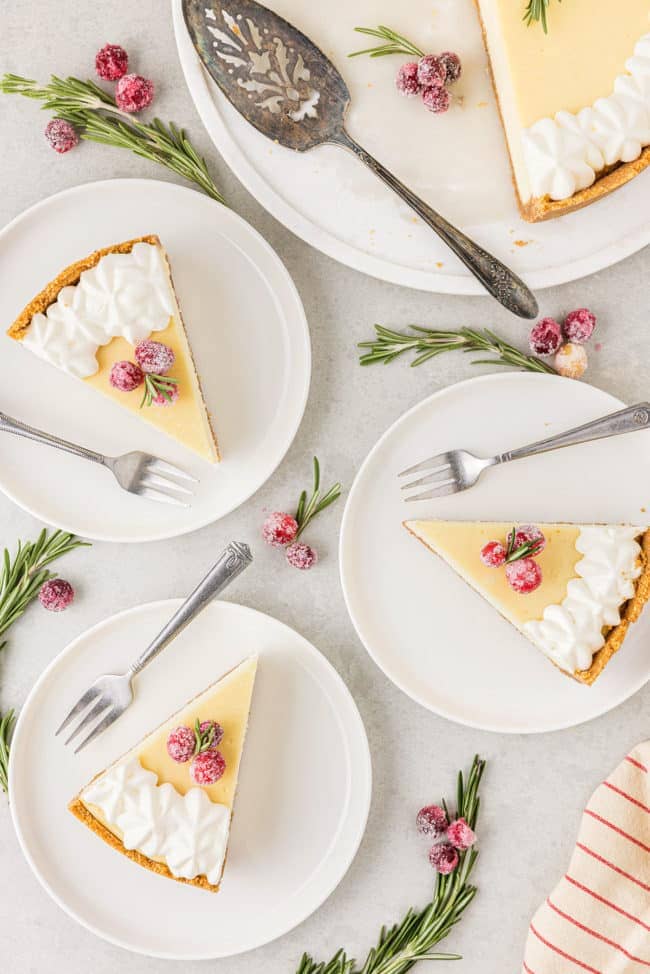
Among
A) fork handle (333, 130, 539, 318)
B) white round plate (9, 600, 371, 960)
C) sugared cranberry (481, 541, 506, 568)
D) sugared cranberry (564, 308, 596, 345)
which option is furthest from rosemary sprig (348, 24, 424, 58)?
white round plate (9, 600, 371, 960)

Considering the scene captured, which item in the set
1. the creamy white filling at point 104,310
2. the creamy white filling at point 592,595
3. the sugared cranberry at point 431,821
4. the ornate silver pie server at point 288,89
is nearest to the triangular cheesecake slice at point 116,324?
the creamy white filling at point 104,310

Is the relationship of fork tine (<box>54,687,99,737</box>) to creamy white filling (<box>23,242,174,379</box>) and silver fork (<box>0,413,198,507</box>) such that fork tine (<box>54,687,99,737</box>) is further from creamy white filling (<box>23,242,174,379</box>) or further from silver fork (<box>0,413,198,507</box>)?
creamy white filling (<box>23,242,174,379</box>)

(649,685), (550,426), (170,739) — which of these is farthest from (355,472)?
(649,685)

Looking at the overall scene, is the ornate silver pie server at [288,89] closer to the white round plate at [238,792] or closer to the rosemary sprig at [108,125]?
the rosemary sprig at [108,125]

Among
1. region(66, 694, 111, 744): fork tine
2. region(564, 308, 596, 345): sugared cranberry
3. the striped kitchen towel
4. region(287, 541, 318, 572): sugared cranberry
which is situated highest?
region(564, 308, 596, 345): sugared cranberry

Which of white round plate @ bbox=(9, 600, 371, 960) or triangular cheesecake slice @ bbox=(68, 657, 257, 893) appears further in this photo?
white round plate @ bbox=(9, 600, 371, 960)
